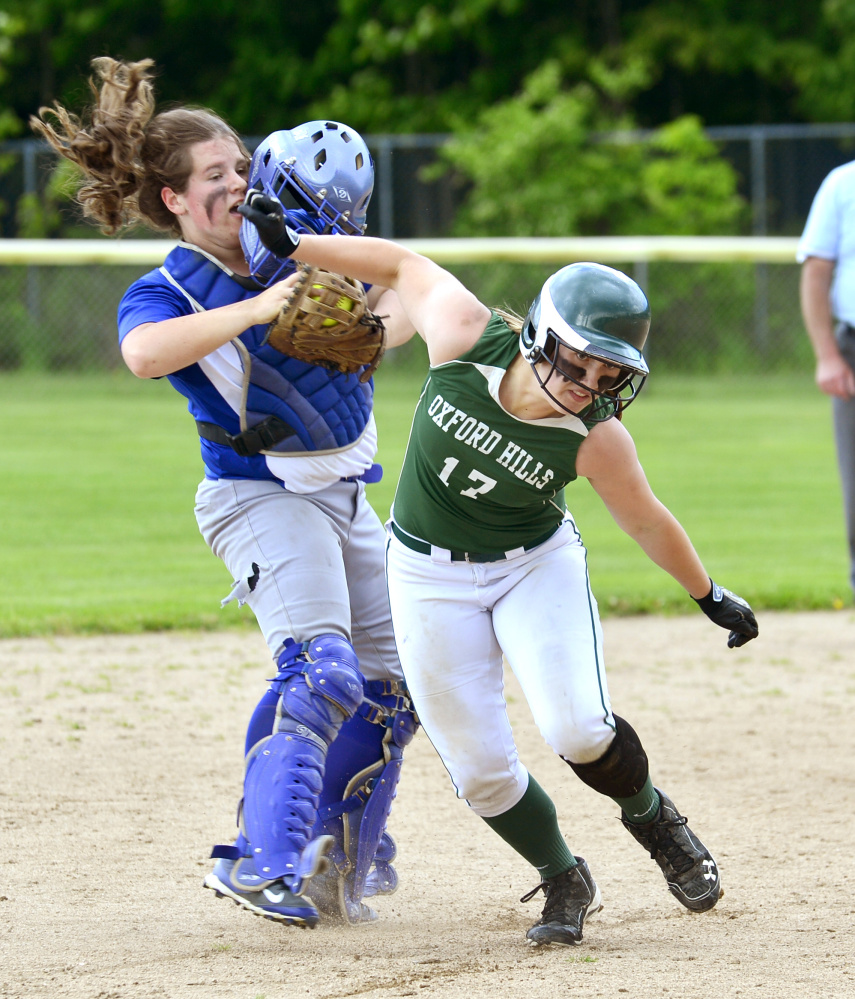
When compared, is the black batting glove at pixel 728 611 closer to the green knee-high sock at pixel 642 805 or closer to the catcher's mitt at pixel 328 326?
the green knee-high sock at pixel 642 805

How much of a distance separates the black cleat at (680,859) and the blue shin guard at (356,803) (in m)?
0.63

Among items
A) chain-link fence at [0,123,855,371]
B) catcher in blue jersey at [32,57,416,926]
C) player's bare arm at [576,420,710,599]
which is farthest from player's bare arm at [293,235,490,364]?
chain-link fence at [0,123,855,371]

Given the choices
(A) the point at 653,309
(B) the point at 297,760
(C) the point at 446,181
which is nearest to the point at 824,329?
(B) the point at 297,760

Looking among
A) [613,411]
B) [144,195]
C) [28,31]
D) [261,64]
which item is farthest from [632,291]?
[28,31]

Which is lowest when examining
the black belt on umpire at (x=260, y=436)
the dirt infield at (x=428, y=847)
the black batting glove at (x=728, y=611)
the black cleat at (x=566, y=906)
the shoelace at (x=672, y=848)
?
the dirt infield at (x=428, y=847)

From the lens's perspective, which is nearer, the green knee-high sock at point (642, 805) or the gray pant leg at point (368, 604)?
the green knee-high sock at point (642, 805)

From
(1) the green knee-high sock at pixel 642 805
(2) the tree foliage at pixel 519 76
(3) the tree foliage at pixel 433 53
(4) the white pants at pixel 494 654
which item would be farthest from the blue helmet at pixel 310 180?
(3) the tree foliage at pixel 433 53

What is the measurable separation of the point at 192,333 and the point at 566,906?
5.38ft

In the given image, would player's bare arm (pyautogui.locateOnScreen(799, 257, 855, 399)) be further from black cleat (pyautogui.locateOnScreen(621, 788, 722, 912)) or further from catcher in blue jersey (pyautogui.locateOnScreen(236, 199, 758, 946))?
black cleat (pyautogui.locateOnScreen(621, 788, 722, 912))

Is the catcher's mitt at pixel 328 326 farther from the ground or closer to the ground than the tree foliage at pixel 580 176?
farther from the ground

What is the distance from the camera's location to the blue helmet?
3307mm

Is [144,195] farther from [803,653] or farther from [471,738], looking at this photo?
[803,653]

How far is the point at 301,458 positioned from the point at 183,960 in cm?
123

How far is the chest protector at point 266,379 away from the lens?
332 cm
